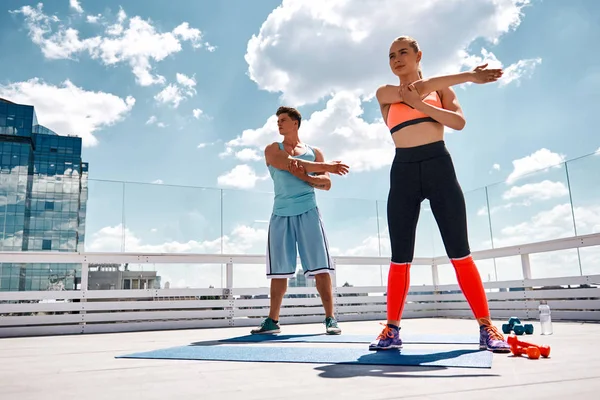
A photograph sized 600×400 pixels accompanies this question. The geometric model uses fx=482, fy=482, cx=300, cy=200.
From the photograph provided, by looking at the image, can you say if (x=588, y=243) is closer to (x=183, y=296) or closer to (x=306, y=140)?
(x=306, y=140)

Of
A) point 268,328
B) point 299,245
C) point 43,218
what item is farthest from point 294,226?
point 43,218

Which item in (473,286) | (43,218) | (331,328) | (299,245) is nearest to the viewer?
(473,286)

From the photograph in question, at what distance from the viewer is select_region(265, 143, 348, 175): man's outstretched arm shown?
340cm

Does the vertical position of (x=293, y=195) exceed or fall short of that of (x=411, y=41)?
it falls short

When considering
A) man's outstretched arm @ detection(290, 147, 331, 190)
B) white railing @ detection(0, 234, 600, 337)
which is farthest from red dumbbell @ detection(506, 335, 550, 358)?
white railing @ detection(0, 234, 600, 337)

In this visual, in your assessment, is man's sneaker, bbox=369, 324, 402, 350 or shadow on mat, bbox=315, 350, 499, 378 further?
man's sneaker, bbox=369, 324, 402, 350

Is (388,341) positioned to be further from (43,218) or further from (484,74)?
(43,218)

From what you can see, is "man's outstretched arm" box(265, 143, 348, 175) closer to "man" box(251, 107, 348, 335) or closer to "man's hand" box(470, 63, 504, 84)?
"man" box(251, 107, 348, 335)

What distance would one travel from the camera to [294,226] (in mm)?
3709

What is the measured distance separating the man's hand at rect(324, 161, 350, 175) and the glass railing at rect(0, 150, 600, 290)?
2.98 metres

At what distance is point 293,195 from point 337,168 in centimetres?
49

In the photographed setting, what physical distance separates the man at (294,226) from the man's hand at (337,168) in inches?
5.3

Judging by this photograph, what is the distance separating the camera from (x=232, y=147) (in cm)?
821

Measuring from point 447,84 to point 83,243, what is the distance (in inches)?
183
